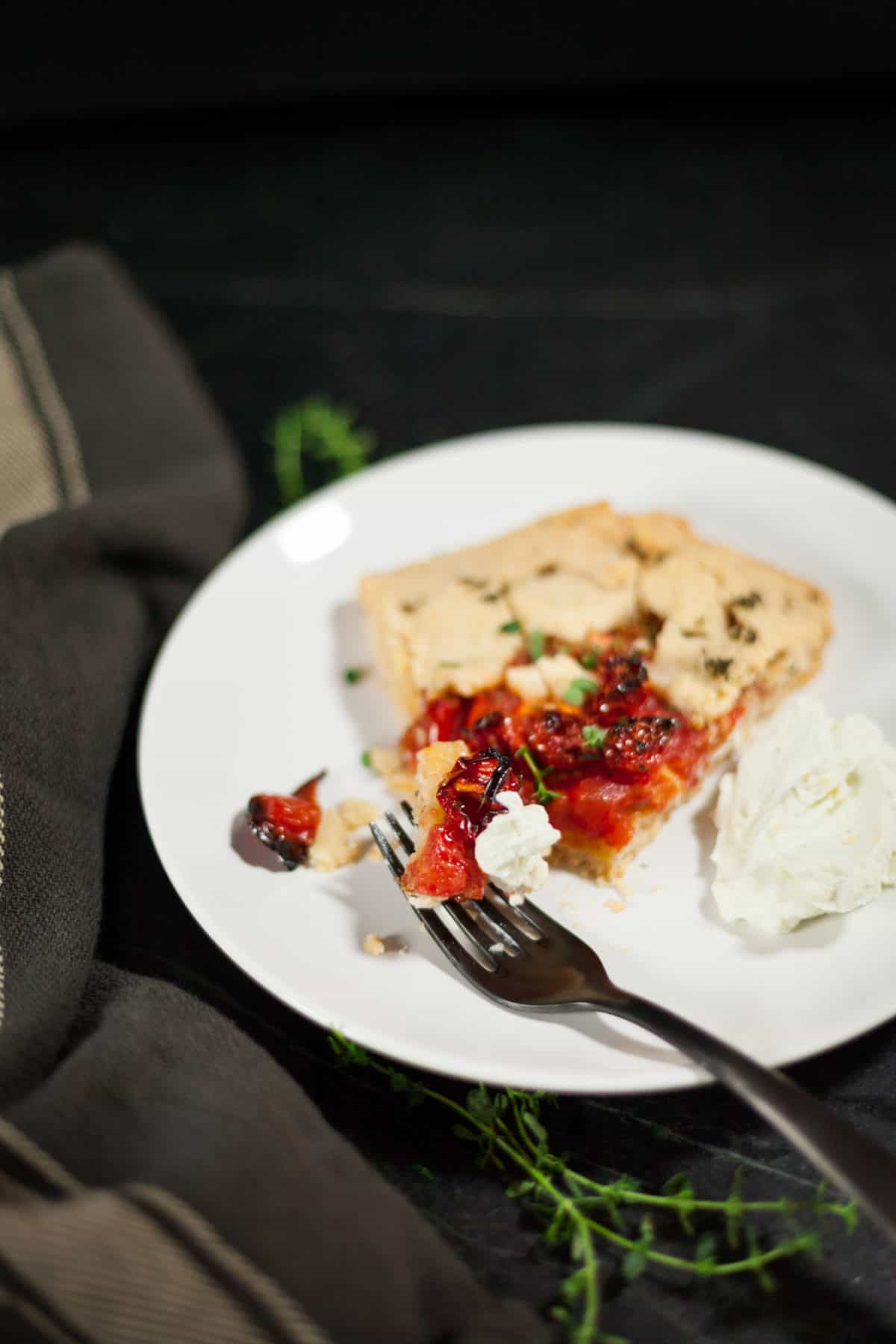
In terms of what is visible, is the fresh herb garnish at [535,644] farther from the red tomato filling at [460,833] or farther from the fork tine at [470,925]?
the fork tine at [470,925]

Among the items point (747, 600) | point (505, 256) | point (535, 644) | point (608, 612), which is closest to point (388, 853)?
point (535, 644)

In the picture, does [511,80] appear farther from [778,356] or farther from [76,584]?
[76,584]

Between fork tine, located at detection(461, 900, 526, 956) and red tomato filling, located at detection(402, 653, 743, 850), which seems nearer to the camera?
fork tine, located at detection(461, 900, 526, 956)

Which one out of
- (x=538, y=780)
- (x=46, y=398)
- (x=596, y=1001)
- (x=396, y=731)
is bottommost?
(x=596, y=1001)

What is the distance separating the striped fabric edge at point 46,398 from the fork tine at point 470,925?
2.24 m

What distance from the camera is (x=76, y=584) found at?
13.1 ft

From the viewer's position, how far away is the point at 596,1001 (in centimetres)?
273

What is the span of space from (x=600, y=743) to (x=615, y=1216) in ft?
3.92

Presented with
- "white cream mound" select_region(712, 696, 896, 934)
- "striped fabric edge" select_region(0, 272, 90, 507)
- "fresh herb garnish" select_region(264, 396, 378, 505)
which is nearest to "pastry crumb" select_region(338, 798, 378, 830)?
"white cream mound" select_region(712, 696, 896, 934)

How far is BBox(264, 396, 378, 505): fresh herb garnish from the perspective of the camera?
197 inches

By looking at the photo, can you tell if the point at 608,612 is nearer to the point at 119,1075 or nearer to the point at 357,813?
the point at 357,813

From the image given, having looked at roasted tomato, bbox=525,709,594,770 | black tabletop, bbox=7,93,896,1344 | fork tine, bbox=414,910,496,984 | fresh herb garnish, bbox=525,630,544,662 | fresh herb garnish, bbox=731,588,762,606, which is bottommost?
fork tine, bbox=414,910,496,984

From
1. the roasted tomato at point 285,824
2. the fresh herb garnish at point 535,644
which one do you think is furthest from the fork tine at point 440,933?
the fresh herb garnish at point 535,644

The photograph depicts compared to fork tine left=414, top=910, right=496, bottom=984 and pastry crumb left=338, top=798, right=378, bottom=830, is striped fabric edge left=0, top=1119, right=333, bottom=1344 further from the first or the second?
pastry crumb left=338, top=798, right=378, bottom=830
